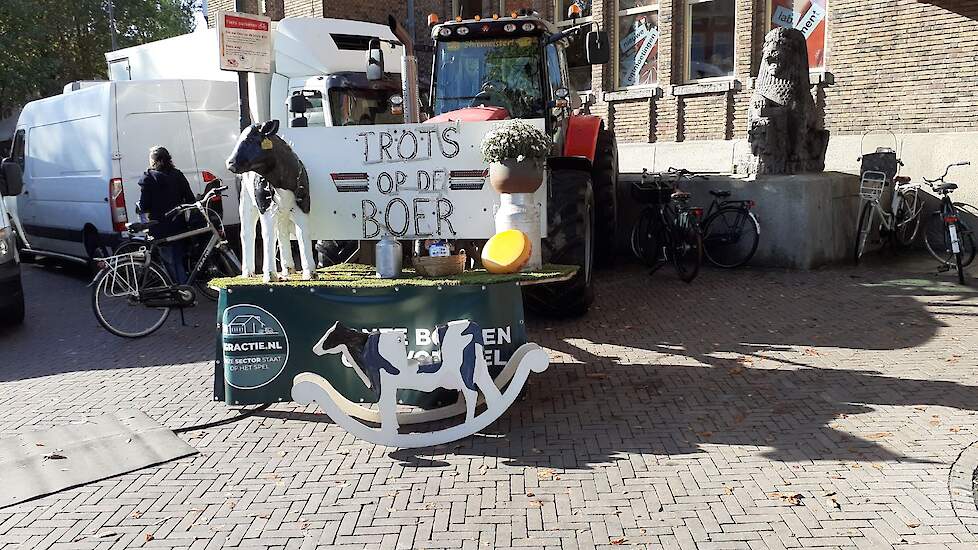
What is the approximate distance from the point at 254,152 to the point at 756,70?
38.1 ft

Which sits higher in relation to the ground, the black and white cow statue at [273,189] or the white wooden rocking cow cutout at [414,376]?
the black and white cow statue at [273,189]

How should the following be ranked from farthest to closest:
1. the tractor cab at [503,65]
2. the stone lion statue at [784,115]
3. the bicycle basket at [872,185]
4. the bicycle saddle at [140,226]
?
the stone lion statue at [784,115] → the bicycle basket at [872,185] → the bicycle saddle at [140,226] → the tractor cab at [503,65]

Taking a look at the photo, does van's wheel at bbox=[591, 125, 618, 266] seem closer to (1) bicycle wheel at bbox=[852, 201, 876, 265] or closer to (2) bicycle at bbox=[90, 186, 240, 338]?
(1) bicycle wheel at bbox=[852, 201, 876, 265]

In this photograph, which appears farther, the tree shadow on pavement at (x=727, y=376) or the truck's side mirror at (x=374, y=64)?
the truck's side mirror at (x=374, y=64)

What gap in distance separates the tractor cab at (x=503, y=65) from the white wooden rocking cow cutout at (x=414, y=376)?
12.9 feet

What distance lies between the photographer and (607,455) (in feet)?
16.1

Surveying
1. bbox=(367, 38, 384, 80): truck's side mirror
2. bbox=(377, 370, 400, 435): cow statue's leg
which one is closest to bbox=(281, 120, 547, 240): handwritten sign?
bbox=(377, 370, 400, 435): cow statue's leg

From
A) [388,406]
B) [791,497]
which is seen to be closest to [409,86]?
[388,406]

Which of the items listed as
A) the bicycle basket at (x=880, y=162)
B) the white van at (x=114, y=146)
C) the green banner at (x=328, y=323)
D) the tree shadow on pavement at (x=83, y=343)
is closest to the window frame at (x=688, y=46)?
the bicycle basket at (x=880, y=162)

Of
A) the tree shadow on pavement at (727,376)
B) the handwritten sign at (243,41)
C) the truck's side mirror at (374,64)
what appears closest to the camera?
the tree shadow on pavement at (727,376)

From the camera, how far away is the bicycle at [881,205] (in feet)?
36.0

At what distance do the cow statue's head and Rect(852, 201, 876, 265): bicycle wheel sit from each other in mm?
8580

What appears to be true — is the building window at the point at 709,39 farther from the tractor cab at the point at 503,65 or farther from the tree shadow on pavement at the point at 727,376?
the tractor cab at the point at 503,65

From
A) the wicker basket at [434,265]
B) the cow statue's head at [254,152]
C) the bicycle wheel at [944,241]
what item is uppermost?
the cow statue's head at [254,152]
